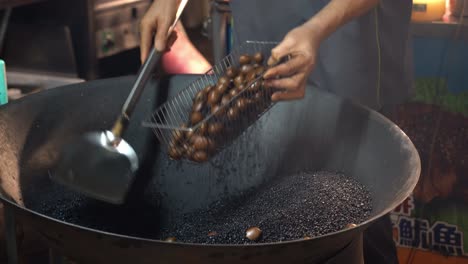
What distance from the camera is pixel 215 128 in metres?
1.25

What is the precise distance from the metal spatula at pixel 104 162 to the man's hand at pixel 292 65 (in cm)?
27

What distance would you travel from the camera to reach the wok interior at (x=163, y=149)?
1.27 m

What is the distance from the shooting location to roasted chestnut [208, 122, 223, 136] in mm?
1246

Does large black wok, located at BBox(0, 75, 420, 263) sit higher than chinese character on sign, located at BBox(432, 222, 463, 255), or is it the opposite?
large black wok, located at BBox(0, 75, 420, 263)

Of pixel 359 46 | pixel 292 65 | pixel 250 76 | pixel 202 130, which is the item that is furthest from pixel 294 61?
pixel 359 46

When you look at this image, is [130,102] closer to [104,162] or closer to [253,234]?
[104,162]

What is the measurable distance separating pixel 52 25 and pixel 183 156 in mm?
1659

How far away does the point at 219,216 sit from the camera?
1.40 m

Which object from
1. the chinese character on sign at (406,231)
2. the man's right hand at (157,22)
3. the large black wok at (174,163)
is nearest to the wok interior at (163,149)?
the large black wok at (174,163)

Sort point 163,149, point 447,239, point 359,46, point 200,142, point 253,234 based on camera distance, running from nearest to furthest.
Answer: point 253,234
point 200,142
point 163,149
point 359,46
point 447,239

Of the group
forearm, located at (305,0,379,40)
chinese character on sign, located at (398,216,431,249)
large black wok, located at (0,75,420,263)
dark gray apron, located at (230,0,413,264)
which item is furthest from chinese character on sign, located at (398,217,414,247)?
forearm, located at (305,0,379,40)

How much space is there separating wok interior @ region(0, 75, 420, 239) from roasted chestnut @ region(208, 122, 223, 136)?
0.18 meters

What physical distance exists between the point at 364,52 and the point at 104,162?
2.66ft

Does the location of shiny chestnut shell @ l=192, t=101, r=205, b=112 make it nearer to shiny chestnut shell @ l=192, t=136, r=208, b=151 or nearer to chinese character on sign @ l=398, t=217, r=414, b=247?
shiny chestnut shell @ l=192, t=136, r=208, b=151
